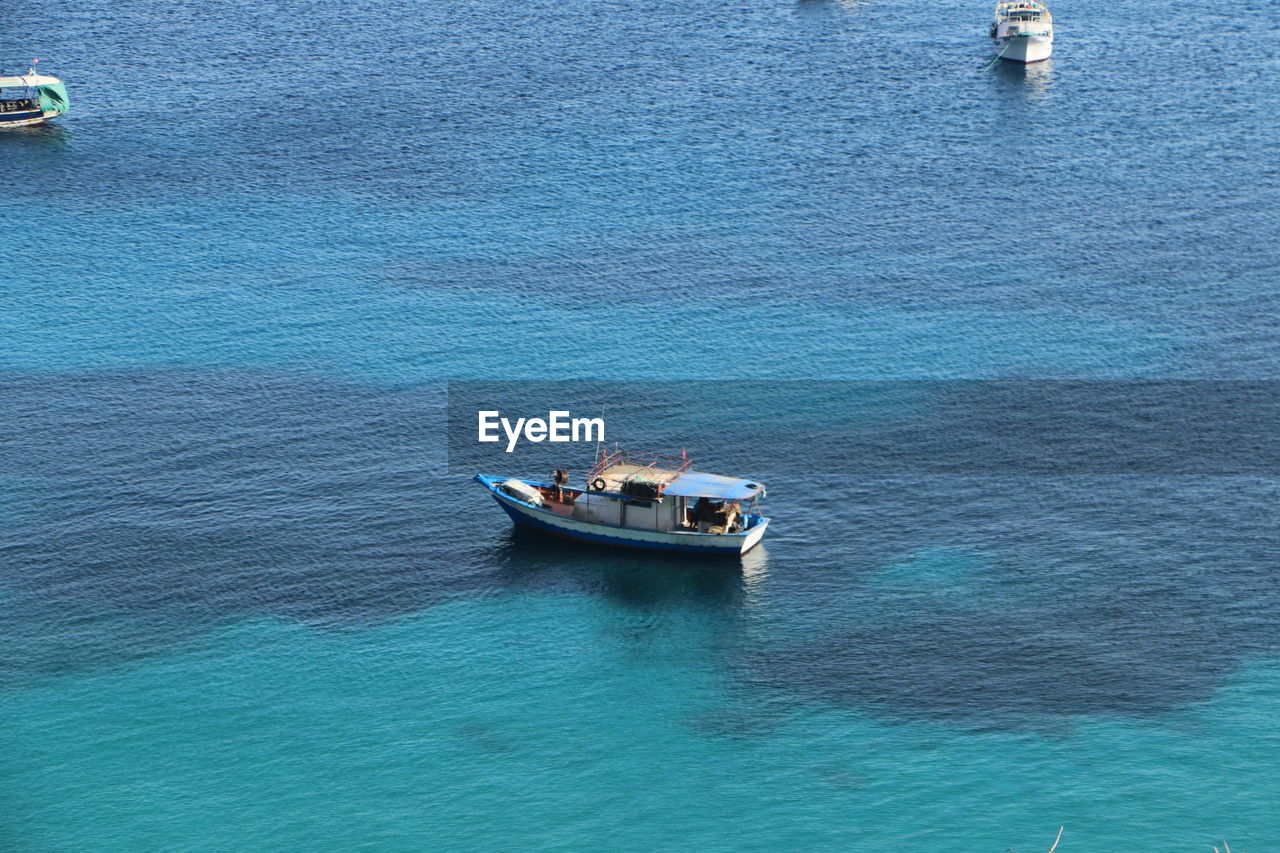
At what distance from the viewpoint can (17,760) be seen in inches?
5842

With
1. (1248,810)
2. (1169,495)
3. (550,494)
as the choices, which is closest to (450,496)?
(550,494)

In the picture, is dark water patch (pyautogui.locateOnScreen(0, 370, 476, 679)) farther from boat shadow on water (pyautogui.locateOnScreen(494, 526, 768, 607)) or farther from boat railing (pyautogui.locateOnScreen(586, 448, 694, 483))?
boat railing (pyautogui.locateOnScreen(586, 448, 694, 483))

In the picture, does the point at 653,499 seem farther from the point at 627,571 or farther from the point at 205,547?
the point at 205,547

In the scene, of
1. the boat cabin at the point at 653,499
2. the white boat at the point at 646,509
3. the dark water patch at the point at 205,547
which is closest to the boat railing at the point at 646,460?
the white boat at the point at 646,509

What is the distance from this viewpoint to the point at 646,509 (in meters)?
179

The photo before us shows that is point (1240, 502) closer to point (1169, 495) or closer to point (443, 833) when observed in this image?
point (1169, 495)

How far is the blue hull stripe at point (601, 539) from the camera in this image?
178875 millimetres

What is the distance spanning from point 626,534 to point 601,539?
318 cm

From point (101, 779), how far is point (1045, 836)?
76.6 meters

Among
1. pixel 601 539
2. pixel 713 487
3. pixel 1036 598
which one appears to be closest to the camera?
pixel 1036 598

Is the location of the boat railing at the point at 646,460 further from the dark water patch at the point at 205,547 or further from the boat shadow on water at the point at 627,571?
the dark water patch at the point at 205,547

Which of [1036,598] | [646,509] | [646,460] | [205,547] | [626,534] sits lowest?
[1036,598]

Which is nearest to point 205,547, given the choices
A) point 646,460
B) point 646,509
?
point 646,509

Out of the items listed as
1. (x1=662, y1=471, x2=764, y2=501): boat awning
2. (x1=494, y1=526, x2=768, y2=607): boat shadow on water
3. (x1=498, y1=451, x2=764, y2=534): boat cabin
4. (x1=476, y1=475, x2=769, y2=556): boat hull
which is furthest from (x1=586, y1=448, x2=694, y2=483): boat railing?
(x1=494, y1=526, x2=768, y2=607): boat shadow on water
